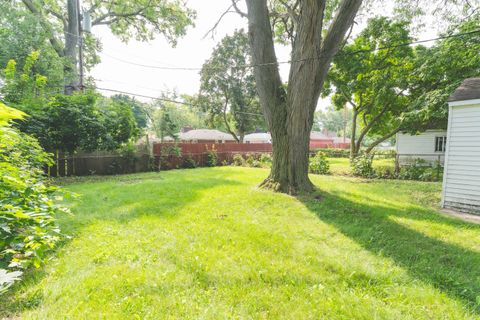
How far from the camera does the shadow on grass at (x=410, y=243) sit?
2.49 metres

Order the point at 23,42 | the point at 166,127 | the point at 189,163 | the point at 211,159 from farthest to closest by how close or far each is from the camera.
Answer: the point at 166,127, the point at 211,159, the point at 189,163, the point at 23,42

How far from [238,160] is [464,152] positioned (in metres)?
10.6

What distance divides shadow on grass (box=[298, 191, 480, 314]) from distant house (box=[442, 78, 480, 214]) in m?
1.01

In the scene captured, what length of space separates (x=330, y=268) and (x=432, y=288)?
38.3 inches

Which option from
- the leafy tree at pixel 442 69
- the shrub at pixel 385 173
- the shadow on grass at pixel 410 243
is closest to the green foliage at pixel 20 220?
the shadow on grass at pixel 410 243

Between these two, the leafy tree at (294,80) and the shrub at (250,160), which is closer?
the leafy tree at (294,80)

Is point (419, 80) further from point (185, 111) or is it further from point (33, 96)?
point (185, 111)

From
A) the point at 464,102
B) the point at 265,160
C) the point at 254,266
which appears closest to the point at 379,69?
the point at 265,160

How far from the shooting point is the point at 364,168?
10219mm

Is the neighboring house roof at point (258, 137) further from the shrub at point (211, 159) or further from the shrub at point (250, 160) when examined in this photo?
the shrub at point (211, 159)

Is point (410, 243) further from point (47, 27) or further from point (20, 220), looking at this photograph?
point (47, 27)

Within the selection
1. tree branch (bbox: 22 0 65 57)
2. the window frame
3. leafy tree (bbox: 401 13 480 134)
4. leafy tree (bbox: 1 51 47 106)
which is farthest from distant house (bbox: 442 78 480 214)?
tree branch (bbox: 22 0 65 57)

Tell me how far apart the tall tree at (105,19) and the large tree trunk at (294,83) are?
9787mm

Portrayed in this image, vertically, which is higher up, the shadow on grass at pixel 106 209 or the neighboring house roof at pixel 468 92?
the neighboring house roof at pixel 468 92
